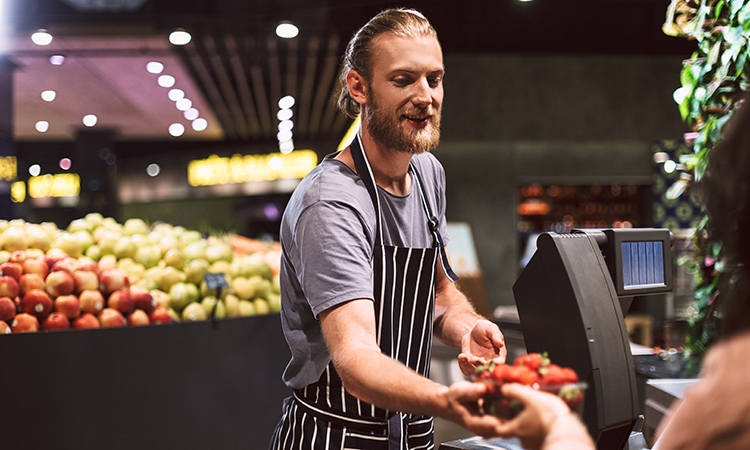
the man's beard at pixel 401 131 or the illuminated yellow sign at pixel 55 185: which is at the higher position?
the illuminated yellow sign at pixel 55 185

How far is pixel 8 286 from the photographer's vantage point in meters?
2.12

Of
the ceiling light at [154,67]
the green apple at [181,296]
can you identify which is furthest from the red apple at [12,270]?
the ceiling light at [154,67]

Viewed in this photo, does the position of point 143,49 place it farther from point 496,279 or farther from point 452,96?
point 496,279

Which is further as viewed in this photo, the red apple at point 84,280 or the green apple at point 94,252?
the green apple at point 94,252

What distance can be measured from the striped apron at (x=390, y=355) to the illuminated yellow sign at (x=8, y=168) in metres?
4.30

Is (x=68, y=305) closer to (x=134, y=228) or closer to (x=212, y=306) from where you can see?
(x=212, y=306)

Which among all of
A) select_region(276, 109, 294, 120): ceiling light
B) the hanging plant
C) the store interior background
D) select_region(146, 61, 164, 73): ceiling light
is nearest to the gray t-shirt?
the hanging plant

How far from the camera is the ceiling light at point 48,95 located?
6.47 meters

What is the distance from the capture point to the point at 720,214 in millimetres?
675

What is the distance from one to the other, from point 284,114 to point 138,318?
6.56m

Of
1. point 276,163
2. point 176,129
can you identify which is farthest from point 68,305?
point 176,129

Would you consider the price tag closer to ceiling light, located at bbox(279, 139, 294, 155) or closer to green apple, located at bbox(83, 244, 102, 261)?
green apple, located at bbox(83, 244, 102, 261)

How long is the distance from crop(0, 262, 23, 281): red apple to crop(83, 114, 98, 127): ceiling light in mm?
6255

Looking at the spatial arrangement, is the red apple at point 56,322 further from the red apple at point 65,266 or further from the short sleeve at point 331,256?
the short sleeve at point 331,256
